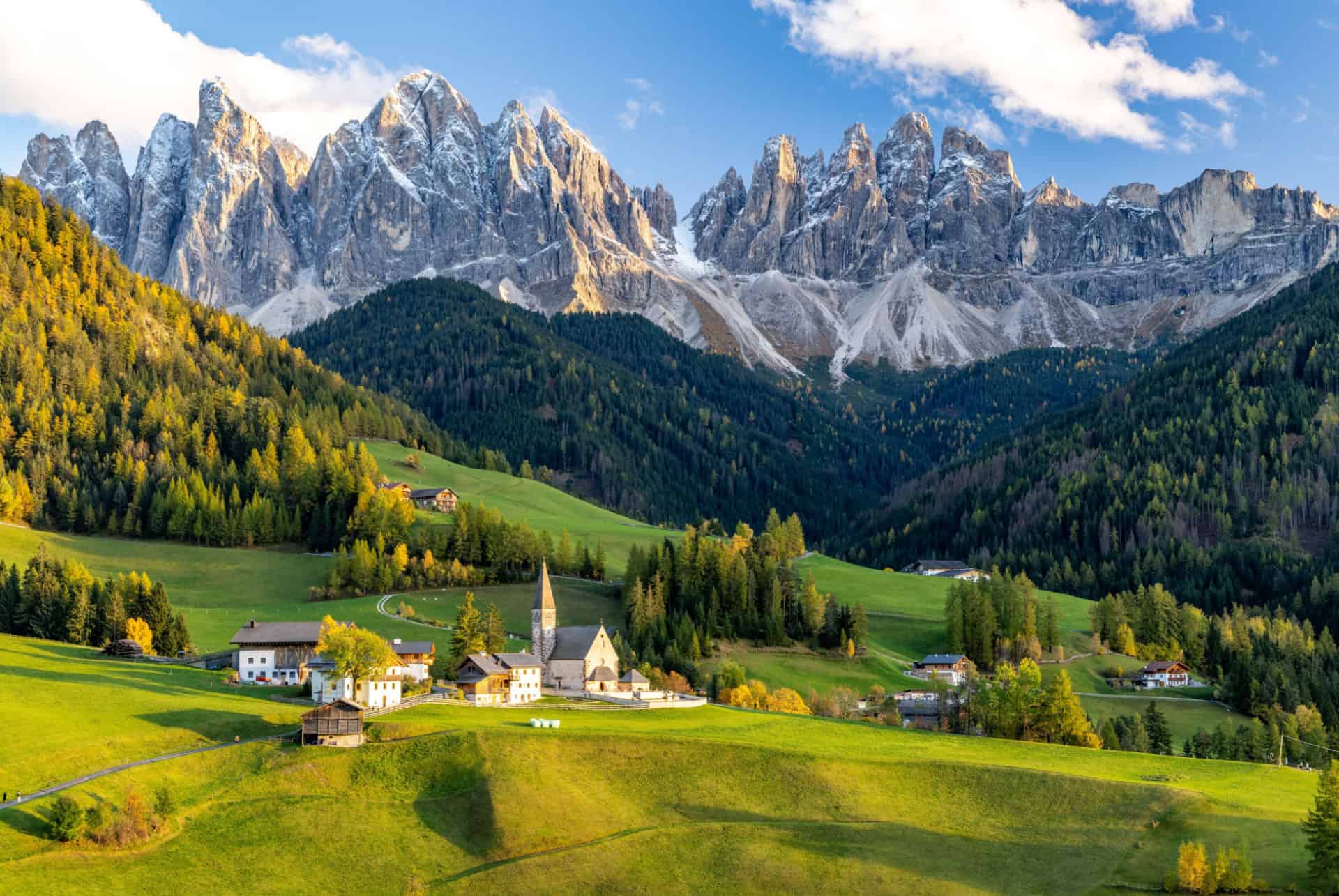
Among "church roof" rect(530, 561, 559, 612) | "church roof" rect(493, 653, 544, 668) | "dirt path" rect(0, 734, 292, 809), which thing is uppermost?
"church roof" rect(530, 561, 559, 612)

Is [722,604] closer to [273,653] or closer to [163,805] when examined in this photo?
[273,653]

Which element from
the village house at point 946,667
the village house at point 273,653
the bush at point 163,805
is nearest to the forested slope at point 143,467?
the village house at point 273,653

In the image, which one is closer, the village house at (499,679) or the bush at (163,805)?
the bush at (163,805)

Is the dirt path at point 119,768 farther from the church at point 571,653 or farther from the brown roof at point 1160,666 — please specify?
the brown roof at point 1160,666

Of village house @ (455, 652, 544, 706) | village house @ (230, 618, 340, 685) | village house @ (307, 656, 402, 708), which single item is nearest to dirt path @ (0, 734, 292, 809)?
village house @ (307, 656, 402, 708)

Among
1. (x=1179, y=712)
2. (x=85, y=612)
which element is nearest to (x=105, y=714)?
(x=85, y=612)

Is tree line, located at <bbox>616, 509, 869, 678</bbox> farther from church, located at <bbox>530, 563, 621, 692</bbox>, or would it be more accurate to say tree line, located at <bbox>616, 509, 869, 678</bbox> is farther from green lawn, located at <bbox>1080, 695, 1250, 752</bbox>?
green lawn, located at <bbox>1080, 695, 1250, 752</bbox>
